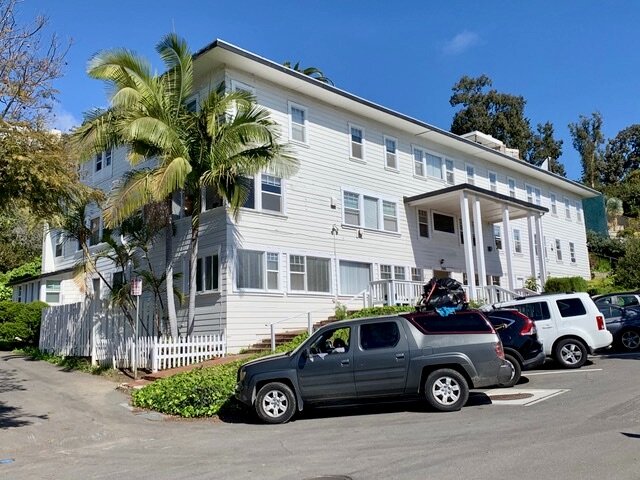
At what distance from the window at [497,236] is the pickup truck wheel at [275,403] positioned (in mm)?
22064

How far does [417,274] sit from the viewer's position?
24.4m

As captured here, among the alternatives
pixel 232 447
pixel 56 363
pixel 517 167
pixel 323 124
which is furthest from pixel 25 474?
pixel 517 167

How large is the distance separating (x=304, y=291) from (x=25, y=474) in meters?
13.0

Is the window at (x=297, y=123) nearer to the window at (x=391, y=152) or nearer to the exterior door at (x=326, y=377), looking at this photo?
the window at (x=391, y=152)

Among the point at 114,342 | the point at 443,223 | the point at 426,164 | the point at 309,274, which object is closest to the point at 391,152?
the point at 426,164

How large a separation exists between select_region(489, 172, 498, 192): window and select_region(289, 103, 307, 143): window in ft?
42.6

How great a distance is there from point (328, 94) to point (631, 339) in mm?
12913

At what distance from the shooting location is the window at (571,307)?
13508mm

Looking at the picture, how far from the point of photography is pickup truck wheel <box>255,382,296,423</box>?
30.9 feet

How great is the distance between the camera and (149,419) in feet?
34.7

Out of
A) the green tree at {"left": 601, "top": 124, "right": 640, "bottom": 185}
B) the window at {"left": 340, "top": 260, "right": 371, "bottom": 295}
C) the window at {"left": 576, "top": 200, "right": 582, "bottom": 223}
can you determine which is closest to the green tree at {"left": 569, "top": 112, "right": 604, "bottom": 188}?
the green tree at {"left": 601, "top": 124, "right": 640, "bottom": 185}

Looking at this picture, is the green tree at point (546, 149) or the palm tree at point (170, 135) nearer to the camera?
the palm tree at point (170, 135)

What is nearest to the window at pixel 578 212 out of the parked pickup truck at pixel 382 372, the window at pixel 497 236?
the window at pixel 497 236

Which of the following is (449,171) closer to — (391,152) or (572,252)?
(391,152)
